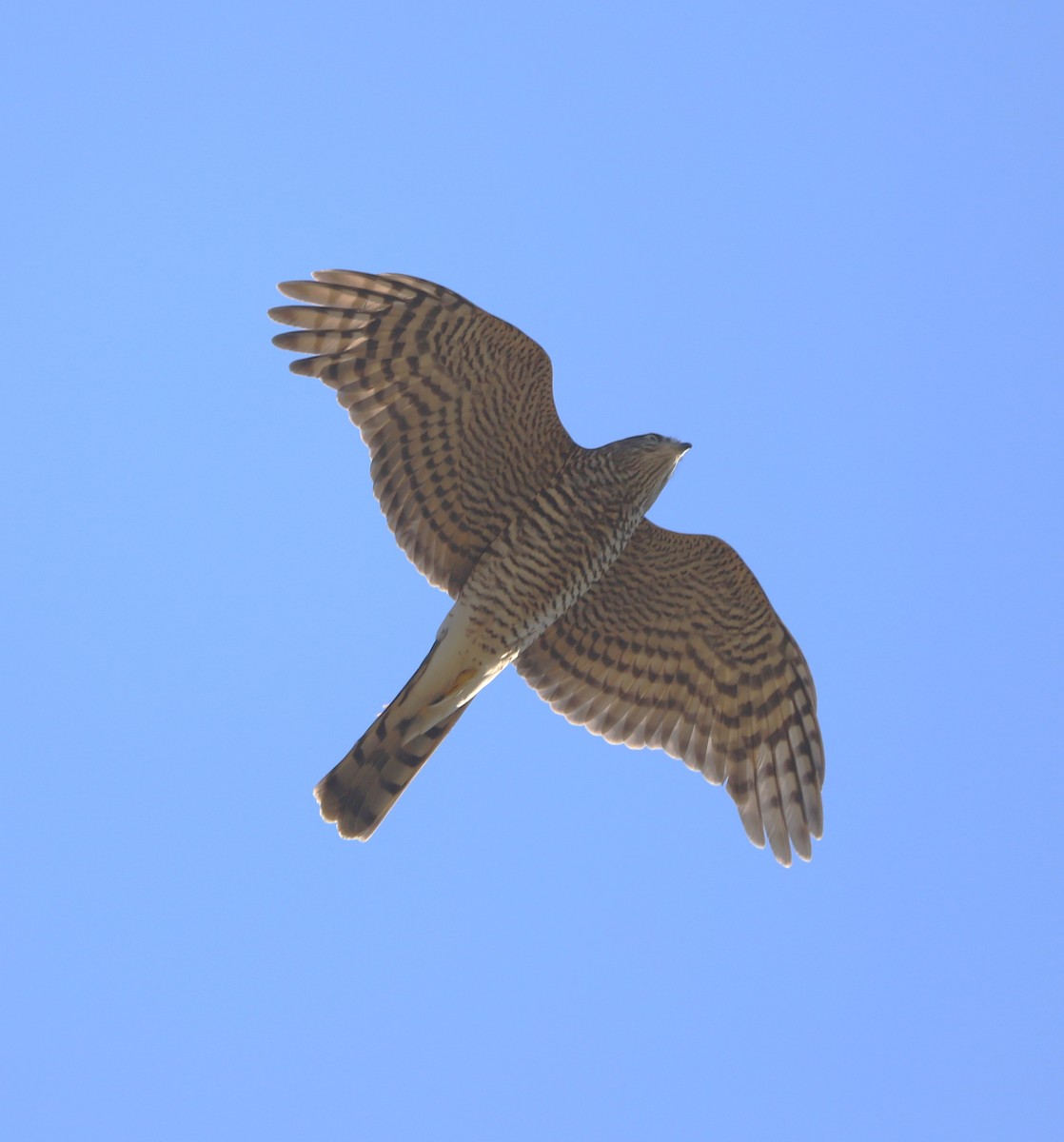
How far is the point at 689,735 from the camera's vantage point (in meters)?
10.8

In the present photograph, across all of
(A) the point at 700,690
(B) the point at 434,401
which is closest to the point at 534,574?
(B) the point at 434,401

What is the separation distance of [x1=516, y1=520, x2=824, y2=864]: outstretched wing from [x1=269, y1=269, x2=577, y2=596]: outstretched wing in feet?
3.52

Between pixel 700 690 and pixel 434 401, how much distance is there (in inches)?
116

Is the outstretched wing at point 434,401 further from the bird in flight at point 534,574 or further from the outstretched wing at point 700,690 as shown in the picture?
the outstretched wing at point 700,690

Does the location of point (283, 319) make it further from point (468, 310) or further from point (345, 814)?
point (345, 814)

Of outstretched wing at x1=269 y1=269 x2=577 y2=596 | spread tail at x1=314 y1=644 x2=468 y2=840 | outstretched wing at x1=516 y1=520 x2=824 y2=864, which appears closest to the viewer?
outstretched wing at x1=269 y1=269 x2=577 y2=596

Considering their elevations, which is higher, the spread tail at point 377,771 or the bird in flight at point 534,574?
the bird in flight at point 534,574

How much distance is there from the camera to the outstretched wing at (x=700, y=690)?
1066 centimetres

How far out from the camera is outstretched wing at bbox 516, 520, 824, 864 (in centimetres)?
1066

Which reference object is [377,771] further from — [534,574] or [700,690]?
[700,690]

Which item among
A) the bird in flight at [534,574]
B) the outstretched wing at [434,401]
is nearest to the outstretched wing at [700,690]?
the bird in flight at [534,574]

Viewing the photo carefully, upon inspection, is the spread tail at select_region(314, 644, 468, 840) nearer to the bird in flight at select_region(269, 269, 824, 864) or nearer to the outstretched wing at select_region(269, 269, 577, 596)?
the bird in flight at select_region(269, 269, 824, 864)

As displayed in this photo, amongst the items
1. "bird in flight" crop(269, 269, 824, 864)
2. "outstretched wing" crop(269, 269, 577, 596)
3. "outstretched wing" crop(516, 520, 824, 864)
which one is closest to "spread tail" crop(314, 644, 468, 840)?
"bird in flight" crop(269, 269, 824, 864)

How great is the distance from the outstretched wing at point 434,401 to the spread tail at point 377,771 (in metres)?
0.94
